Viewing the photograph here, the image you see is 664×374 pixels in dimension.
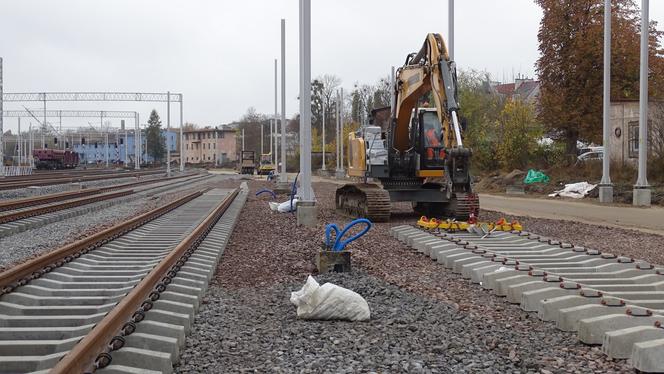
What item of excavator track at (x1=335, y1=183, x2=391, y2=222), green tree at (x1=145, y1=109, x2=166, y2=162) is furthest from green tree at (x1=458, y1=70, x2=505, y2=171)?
green tree at (x1=145, y1=109, x2=166, y2=162)

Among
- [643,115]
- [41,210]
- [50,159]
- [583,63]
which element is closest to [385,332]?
[41,210]

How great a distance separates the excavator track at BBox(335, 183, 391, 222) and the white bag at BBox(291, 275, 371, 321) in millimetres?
9727

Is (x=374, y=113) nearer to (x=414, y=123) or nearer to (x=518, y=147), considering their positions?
(x=414, y=123)

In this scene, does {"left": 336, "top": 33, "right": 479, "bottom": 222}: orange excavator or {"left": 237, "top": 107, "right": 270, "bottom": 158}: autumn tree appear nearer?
{"left": 336, "top": 33, "right": 479, "bottom": 222}: orange excavator

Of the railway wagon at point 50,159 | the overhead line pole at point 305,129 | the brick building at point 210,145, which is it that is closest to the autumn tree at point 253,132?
the brick building at point 210,145

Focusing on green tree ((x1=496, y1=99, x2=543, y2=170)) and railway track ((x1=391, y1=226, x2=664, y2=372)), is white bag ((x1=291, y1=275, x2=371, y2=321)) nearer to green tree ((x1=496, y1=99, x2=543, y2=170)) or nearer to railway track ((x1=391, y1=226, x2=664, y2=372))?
railway track ((x1=391, y1=226, x2=664, y2=372))

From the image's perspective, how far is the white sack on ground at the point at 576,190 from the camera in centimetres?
2655

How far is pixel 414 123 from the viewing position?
56.3ft

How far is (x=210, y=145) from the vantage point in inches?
6220

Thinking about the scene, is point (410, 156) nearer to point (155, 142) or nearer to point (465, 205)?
point (465, 205)

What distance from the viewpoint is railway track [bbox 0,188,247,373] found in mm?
4480

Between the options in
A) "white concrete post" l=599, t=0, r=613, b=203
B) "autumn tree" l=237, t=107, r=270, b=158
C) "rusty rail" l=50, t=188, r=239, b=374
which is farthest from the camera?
"autumn tree" l=237, t=107, r=270, b=158

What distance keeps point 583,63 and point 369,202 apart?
22311mm

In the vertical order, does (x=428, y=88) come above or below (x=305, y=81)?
below
